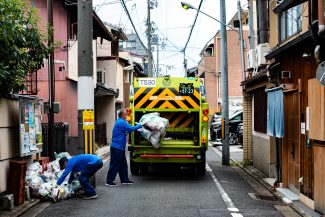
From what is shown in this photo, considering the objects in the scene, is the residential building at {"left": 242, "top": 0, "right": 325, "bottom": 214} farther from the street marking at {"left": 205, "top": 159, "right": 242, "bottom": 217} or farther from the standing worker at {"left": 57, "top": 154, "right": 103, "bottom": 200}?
the standing worker at {"left": 57, "top": 154, "right": 103, "bottom": 200}

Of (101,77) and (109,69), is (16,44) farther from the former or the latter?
(109,69)

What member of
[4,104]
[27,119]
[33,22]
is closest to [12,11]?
[33,22]

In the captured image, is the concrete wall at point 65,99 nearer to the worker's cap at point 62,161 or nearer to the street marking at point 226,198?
the worker's cap at point 62,161

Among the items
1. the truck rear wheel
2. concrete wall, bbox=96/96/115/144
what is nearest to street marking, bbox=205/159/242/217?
the truck rear wheel

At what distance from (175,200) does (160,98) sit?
4.24 m

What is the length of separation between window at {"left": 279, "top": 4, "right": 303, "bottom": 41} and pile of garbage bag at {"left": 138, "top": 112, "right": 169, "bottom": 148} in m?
4.10

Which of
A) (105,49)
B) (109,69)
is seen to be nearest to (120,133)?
(109,69)

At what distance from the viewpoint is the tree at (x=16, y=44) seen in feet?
28.6

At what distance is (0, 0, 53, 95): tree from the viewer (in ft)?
28.6

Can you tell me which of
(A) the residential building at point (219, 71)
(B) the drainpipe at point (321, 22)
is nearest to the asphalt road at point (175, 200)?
(B) the drainpipe at point (321, 22)

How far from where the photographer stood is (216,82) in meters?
51.0

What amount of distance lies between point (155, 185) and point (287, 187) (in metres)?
3.44

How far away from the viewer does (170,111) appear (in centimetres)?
1376

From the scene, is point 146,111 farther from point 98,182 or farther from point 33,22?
point 33,22
